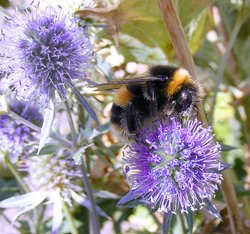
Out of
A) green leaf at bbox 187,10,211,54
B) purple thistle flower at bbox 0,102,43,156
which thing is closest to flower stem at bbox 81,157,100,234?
purple thistle flower at bbox 0,102,43,156

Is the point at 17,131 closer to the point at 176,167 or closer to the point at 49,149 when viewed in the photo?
the point at 49,149

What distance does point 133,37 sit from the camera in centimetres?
143

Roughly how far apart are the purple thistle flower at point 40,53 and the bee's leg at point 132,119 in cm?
11

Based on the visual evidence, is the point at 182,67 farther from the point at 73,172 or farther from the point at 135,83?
the point at 73,172

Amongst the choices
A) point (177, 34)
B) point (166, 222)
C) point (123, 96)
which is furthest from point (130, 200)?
point (177, 34)

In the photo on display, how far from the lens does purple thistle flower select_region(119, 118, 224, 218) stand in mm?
932

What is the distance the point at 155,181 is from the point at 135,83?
178mm

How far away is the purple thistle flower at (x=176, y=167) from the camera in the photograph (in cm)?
93

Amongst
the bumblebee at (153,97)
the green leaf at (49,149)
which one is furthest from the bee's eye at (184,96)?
the green leaf at (49,149)

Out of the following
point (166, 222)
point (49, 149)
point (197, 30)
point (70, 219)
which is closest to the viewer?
point (166, 222)

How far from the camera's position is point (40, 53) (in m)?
1.00

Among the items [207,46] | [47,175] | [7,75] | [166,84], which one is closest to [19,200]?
[47,175]

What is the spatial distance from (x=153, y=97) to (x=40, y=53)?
0.22m

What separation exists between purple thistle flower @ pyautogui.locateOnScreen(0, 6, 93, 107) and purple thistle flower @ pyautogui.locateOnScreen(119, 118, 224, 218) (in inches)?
7.4
